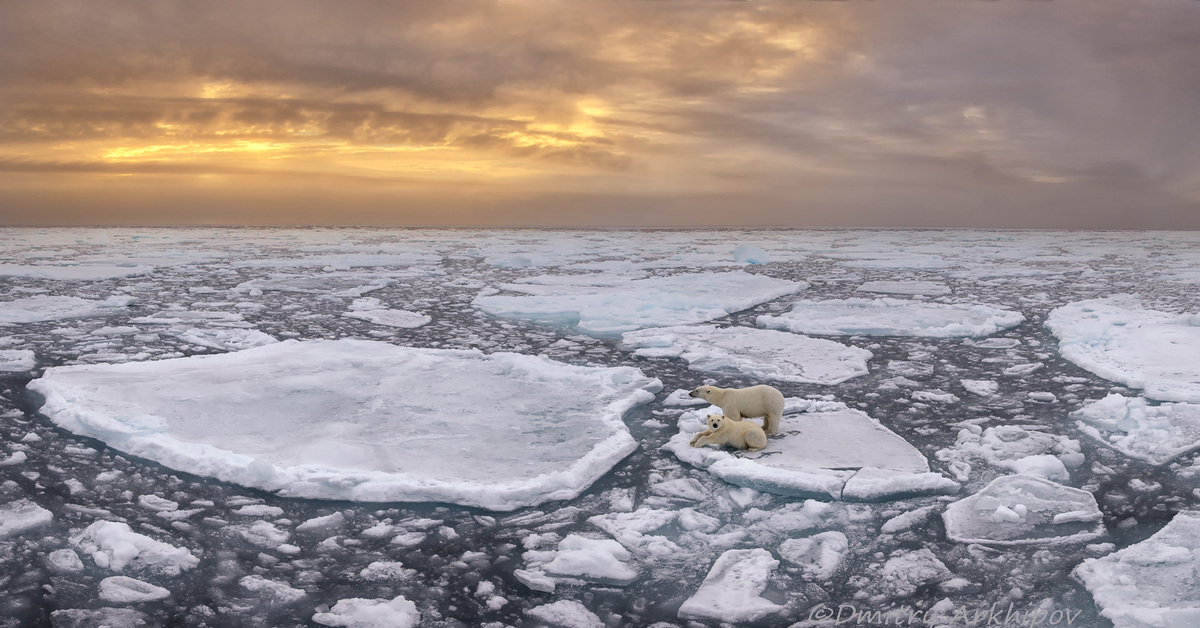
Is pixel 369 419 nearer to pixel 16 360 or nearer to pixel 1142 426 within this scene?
pixel 16 360

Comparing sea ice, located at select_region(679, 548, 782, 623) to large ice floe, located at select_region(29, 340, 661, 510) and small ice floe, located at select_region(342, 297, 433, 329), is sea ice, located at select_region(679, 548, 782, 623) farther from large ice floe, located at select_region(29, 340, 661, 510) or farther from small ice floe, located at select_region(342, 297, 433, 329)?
small ice floe, located at select_region(342, 297, 433, 329)

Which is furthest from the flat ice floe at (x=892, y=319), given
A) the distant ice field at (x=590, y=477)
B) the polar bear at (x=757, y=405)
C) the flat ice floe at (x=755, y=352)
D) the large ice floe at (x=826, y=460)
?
the polar bear at (x=757, y=405)

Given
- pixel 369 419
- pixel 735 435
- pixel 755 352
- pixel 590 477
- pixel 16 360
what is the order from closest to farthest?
pixel 590 477
pixel 735 435
pixel 369 419
pixel 16 360
pixel 755 352

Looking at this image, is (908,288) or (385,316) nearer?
(385,316)

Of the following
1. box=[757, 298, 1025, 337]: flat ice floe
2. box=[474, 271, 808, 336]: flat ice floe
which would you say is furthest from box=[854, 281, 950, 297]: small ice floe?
box=[757, 298, 1025, 337]: flat ice floe

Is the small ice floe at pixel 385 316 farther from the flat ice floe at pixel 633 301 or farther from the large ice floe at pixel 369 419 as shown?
the large ice floe at pixel 369 419

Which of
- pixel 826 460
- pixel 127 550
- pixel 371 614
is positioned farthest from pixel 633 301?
pixel 371 614

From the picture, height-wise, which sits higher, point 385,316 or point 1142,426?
point 1142,426
